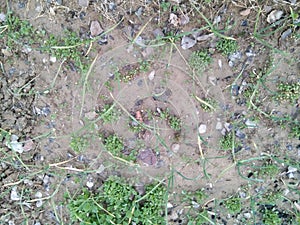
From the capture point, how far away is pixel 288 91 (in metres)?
2.40

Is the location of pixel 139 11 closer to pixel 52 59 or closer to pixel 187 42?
pixel 187 42

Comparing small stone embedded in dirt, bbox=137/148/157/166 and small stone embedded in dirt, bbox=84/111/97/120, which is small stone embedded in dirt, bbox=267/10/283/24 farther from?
small stone embedded in dirt, bbox=84/111/97/120

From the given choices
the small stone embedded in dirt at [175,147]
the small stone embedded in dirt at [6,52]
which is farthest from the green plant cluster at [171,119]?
the small stone embedded in dirt at [6,52]

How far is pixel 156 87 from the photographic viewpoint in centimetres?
246

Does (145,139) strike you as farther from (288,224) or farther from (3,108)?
(288,224)

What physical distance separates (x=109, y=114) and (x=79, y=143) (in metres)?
0.29

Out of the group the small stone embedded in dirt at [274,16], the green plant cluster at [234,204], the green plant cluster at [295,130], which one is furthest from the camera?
the green plant cluster at [234,204]

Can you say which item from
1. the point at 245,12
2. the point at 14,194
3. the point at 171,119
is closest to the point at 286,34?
the point at 245,12

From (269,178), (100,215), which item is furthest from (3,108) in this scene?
(269,178)

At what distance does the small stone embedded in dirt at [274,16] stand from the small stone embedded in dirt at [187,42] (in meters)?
0.49

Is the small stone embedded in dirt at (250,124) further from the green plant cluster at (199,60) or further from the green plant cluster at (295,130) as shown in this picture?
the green plant cluster at (199,60)

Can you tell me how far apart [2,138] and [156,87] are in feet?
3.67

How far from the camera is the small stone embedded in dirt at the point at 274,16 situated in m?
2.34

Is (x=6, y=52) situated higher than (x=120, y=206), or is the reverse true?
(x=6, y=52)
